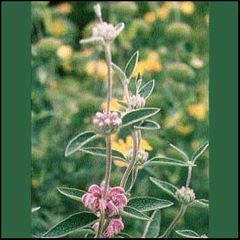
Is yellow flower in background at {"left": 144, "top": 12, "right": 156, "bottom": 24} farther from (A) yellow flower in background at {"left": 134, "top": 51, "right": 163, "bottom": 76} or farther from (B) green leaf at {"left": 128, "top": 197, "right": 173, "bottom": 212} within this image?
(B) green leaf at {"left": 128, "top": 197, "right": 173, "bottom": 212}

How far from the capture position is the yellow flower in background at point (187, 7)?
1.61 meters

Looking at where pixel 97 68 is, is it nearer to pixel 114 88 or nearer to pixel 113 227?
pixel 114 88

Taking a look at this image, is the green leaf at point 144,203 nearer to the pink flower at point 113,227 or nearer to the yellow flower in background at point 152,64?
the pink flower at point 113,227

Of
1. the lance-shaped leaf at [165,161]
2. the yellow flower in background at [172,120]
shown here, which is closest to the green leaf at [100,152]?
the lance-shaped leaf at [165,161]

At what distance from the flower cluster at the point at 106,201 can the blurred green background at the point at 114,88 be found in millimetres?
254

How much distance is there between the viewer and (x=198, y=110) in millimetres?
1428

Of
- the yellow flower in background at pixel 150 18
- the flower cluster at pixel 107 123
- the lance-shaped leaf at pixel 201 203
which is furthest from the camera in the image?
the yellow flower in background at pixel 150 18

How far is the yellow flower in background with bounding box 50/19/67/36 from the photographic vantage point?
152 centimetres

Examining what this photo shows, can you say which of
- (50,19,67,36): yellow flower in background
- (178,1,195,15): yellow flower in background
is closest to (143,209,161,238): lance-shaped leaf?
(50,19,67,36): yellow flower in background

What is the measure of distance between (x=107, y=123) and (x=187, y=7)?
938 millimetres

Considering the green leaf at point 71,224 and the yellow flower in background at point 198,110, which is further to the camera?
the yellow flower in background at point 198,110

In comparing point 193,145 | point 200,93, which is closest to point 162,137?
point 193,145

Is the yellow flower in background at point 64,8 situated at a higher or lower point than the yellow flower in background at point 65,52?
higher

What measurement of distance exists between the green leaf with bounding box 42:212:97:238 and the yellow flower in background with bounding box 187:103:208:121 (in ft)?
2.12
